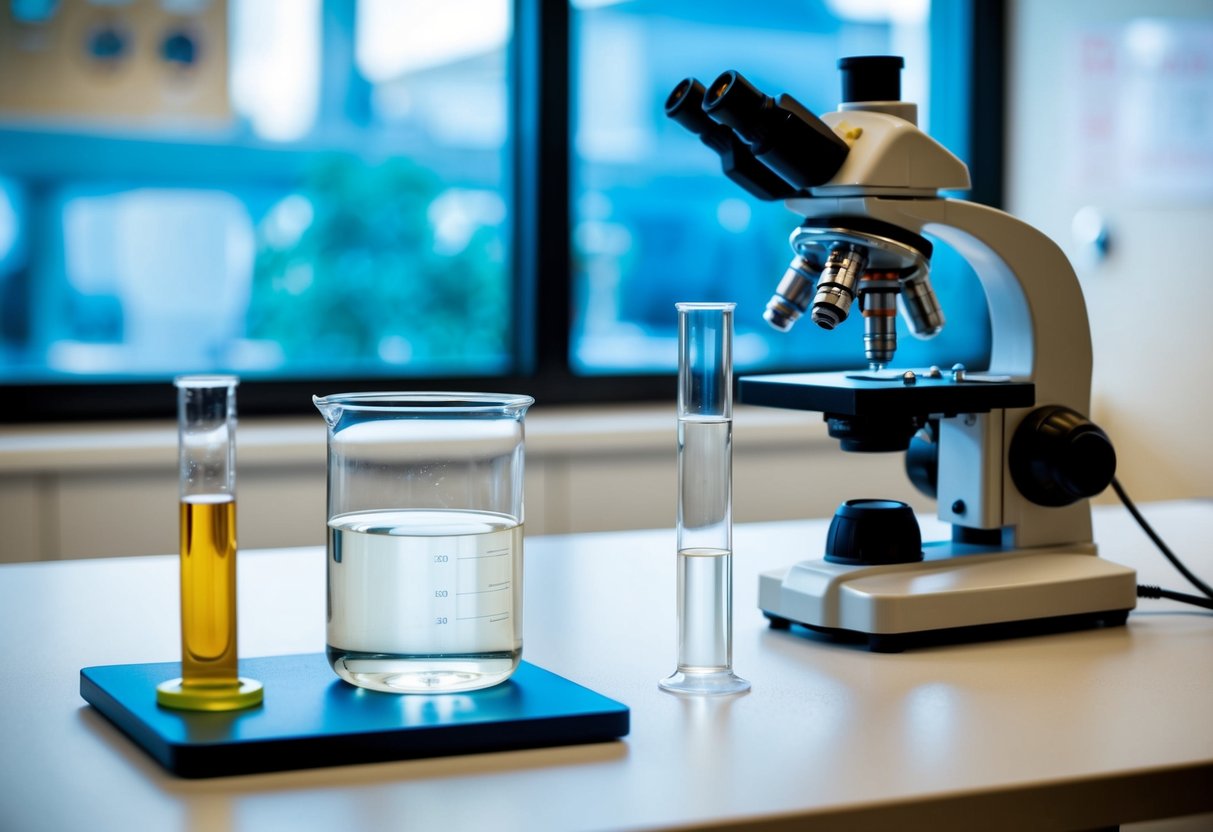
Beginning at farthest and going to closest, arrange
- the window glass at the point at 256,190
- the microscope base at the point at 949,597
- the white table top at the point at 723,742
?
the window glass at the point at 256,190 → the microscope base at the point at 949,597 → the white table top at the point at 723,742

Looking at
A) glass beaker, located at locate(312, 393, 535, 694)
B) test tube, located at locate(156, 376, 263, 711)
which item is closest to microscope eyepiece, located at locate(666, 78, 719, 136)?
glass beaker, located at locate(312, 393, 535, 694)

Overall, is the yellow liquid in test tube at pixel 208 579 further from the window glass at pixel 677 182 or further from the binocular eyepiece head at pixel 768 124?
the window glass at pixel 677 182

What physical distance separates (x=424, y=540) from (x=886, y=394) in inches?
16.7

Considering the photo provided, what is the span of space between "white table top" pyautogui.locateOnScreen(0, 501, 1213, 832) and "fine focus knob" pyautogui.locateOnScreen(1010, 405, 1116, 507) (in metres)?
0.13

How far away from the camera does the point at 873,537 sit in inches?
47.3

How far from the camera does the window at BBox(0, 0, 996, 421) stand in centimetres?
293

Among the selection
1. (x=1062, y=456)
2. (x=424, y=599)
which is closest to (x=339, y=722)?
(x=424, y=599)

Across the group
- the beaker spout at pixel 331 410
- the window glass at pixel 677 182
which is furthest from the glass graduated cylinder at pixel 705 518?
the window glass at pixel 677 182

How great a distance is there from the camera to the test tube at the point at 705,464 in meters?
0.97

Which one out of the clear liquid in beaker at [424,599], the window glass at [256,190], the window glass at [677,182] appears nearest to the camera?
the clear liquid in beaker at [424,599]

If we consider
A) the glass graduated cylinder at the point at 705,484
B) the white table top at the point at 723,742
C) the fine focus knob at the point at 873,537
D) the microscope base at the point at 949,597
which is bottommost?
the white table top at the point at 723,742

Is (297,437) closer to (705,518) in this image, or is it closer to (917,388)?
(917,388)

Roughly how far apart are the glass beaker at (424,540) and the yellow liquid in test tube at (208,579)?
8 cm

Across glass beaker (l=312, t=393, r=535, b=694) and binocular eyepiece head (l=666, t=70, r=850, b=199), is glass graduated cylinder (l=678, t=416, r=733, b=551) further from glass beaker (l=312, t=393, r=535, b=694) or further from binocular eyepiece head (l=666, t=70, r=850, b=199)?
binocular eyepiece head (l=666, t=70, r=850, b=199)
